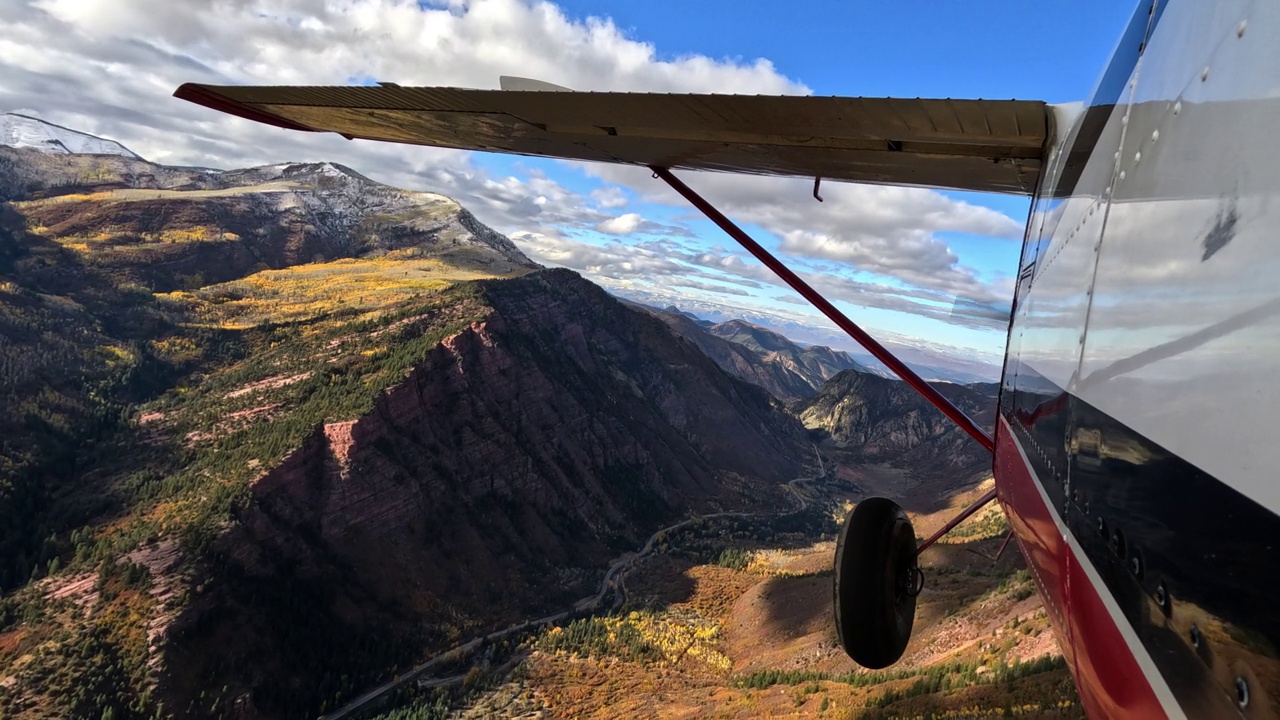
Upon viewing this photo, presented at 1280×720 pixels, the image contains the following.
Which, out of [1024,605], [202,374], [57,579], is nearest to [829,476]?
[1024,605]

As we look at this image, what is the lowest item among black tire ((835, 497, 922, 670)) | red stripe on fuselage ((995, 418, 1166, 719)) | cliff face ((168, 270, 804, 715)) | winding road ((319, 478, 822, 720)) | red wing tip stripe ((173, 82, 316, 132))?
winding road ((319, 478, 822, 720))

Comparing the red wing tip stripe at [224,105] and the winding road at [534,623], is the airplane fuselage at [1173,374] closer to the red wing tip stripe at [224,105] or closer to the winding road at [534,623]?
the red wing tip stripe at [224,105]

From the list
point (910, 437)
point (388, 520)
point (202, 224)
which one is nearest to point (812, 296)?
point (388, 520)

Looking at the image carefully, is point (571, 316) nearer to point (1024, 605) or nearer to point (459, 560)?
point (459, 560)

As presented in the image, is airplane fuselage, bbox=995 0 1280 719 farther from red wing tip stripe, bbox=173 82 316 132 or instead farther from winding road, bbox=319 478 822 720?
winding road, bbox=319 478 822 720

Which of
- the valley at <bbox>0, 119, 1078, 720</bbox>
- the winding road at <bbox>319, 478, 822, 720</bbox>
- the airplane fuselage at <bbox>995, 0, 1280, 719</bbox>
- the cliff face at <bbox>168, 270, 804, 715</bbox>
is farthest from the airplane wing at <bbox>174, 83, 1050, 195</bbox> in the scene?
the winding road at <bbox>319, 478, 822, 720</bbox>

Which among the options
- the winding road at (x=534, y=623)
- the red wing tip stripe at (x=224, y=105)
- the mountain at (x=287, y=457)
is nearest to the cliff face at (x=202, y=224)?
the mountain at (x=287, y=457)

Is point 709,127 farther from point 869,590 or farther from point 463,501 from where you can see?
point 463,501
